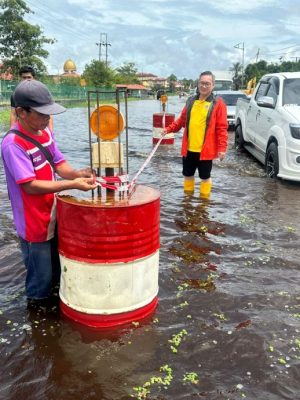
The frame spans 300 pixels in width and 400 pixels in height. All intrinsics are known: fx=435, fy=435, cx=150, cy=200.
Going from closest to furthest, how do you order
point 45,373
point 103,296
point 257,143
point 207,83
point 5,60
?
point 45,373 → point 103,296 → point 207,83 → point 257,143 → point 5,60

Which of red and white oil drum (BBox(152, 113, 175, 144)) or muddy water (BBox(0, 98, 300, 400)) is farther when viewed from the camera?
red and white oil drum (BBox(152, 113, 175, 144))

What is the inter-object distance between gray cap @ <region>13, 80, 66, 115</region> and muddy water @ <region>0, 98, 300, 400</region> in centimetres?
157

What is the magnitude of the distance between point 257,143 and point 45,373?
7623mm

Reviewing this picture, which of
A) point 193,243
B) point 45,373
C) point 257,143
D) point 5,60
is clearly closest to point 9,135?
point 45,373

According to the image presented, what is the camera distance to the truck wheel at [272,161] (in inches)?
306

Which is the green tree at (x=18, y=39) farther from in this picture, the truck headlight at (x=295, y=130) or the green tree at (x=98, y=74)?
the truck headlight at (x=295, y=130)

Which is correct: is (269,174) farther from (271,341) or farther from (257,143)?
(271,341)

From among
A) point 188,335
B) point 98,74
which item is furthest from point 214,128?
point 98,74

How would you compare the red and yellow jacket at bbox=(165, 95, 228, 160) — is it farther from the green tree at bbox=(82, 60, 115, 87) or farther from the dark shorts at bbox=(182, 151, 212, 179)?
the green tree at bbox=(82, 60, 115, 87)

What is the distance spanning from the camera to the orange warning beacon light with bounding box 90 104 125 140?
3.05 metres

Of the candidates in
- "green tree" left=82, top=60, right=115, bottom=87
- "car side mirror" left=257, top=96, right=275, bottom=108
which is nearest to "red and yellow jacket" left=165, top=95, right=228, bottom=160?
"car side mirror" left=257, top=96, right=275, bottom=108

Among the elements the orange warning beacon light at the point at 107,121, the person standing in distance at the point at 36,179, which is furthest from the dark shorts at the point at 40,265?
the orange warning beacon light at the point at 107,121

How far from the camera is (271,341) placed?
10.2 ft

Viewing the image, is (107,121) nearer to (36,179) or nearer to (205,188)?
(36,179)
